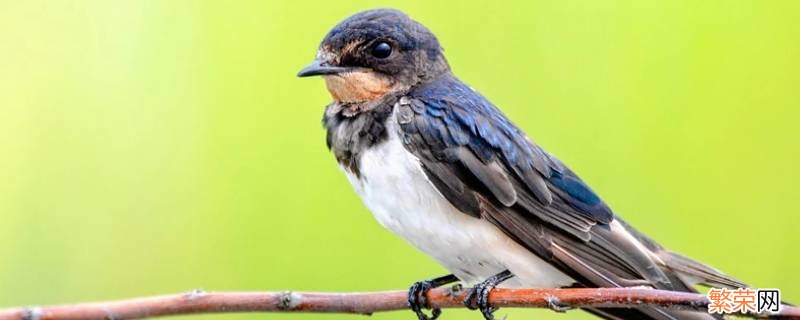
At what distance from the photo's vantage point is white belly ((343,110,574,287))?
2.06m

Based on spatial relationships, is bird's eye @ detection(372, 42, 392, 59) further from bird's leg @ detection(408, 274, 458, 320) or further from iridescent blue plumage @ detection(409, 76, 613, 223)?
bird's leg @ detection(408, 274, 458, 320)

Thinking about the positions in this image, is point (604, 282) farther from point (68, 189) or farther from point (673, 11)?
point (68, 189)

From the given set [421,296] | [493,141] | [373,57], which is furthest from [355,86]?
[421,296]

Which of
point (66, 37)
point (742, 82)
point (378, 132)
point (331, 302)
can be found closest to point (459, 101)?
point (378, 132)

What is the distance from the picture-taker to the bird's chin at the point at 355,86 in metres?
2.18

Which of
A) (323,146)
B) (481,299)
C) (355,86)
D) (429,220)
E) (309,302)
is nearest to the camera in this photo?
(309,302)

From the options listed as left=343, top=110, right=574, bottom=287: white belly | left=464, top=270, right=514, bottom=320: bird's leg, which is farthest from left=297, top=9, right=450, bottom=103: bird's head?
left=464, top=270, right=514, bottom=320: bird's leg

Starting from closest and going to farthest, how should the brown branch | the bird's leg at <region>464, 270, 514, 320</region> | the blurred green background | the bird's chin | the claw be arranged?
the brown branch, the bird's leg at <region>464, 270, 514, 320</region>, the claw, the bird's chin, the blurred green background

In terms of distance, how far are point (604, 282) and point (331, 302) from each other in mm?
555

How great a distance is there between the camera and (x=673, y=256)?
2.24m

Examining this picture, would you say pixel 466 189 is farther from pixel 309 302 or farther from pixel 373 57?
pixel 309 302

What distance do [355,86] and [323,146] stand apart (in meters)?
0.46

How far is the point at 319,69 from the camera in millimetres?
2125

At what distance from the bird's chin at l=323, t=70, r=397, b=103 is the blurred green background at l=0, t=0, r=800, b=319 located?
396 mm
